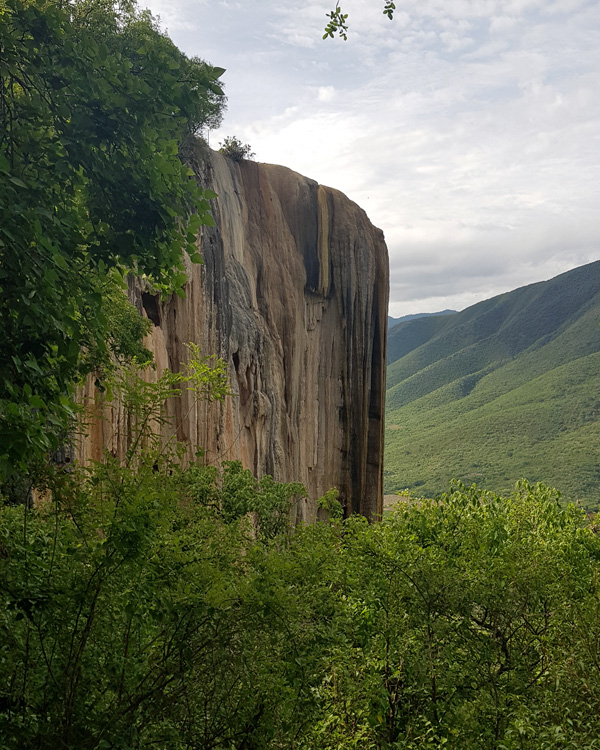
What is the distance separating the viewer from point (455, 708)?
710 cm

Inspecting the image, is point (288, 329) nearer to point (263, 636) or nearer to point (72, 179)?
point (263, 636)

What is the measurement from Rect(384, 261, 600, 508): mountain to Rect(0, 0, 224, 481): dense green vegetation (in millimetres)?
47956

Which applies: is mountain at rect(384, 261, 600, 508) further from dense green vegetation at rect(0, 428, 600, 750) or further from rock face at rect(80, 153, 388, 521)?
dense green vegetation at rect(0, 428, 600, 750)

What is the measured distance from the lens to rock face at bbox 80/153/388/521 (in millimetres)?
21172

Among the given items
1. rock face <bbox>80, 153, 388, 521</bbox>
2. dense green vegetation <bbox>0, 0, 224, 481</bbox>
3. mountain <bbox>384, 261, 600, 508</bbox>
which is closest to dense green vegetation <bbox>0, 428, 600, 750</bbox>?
dense green vegetation <bbox>0, 0, 224, 481</bbox>

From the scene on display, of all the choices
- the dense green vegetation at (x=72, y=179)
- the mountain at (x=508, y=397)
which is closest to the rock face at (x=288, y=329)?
the dense green vegetation at (x=72, y=179)

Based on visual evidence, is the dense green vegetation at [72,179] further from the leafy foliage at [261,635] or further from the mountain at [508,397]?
the mountain at [508,397]

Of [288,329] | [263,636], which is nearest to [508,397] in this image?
[288,329]

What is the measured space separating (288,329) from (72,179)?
23.7 meters

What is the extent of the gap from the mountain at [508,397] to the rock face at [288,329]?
24.2 metres

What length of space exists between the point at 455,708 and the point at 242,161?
2343cm

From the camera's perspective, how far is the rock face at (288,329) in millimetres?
21172

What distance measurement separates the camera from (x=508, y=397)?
281 ft

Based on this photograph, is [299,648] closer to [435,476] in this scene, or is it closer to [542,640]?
[542,640]
